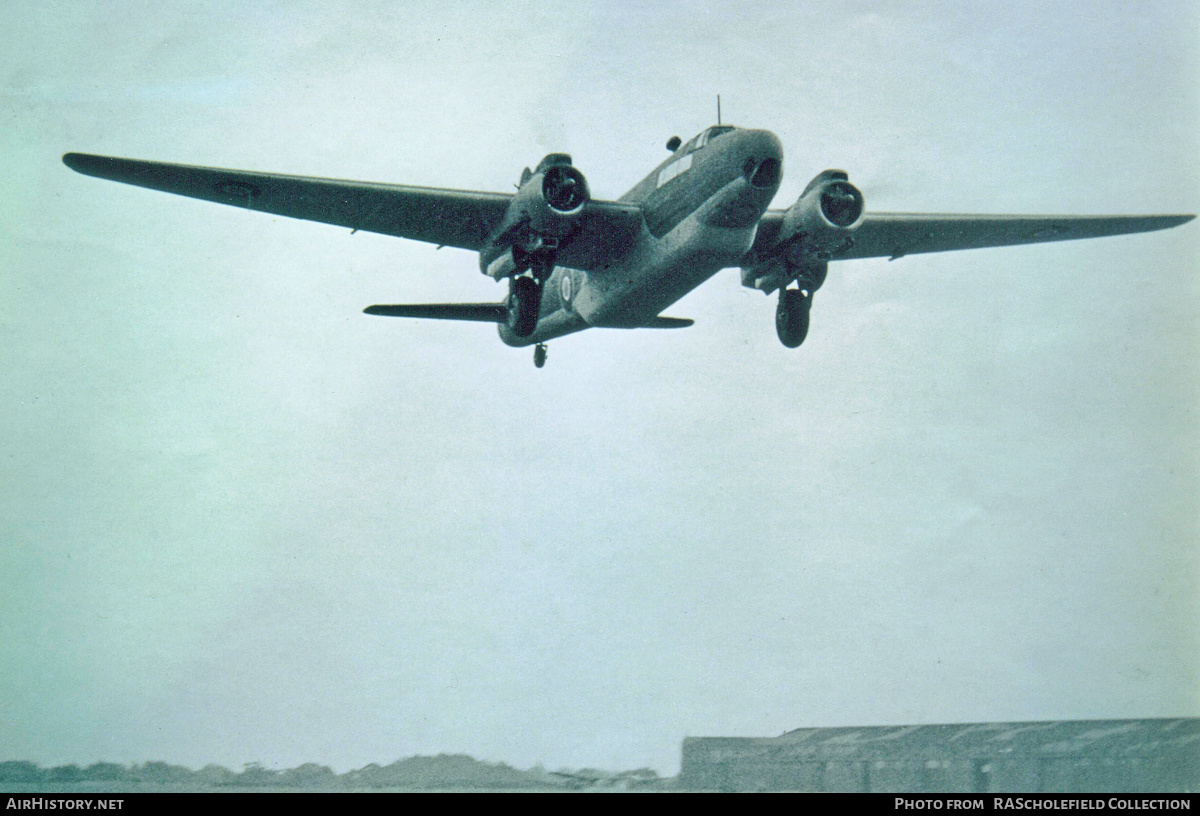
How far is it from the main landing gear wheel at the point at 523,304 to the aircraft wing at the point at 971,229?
5755 mm

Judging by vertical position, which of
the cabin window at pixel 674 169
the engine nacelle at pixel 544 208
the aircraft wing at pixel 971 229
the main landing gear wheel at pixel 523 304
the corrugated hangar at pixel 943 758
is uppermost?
the aircraft wing at pixel 971 229

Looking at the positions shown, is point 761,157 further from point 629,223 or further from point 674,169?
point 629,223

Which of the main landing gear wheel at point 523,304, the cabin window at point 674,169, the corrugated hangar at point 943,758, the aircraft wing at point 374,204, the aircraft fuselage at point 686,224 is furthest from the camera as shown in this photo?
the corrugated hangar at point 943,758

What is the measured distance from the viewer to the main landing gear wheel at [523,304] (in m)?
14.5

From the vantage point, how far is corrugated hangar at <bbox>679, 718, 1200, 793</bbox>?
1612 centimetres

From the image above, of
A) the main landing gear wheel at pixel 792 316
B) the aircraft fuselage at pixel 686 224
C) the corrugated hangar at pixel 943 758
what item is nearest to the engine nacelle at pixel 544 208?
the aircraft fuselage at pixel 686 224

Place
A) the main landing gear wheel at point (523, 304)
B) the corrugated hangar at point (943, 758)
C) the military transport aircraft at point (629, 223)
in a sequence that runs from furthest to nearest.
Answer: the corrugated hangar at point (943, 758)
the main landing gear wheel at point (523, 304)
the military transport aircraft at point (629, 223)

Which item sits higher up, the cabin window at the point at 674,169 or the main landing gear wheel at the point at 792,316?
the cabin window at the point at 674,169

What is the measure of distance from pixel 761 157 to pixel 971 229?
278 inches

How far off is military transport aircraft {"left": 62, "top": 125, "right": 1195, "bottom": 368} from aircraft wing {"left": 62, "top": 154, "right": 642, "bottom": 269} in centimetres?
3

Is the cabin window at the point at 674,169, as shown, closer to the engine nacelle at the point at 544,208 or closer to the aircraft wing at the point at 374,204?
the aircraft wing at the point at 374,204

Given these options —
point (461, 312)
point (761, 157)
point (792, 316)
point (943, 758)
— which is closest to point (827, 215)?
point (792, 316)

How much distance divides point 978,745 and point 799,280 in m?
10.7

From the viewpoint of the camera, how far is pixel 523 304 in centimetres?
1462
